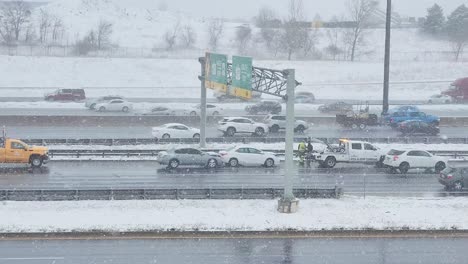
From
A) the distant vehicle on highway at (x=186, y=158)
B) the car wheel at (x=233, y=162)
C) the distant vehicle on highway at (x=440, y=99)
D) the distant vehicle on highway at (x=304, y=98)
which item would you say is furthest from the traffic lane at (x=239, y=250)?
the distant vehicle on highway at (x=440, y=99)

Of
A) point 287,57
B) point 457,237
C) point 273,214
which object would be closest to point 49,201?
point 273,214

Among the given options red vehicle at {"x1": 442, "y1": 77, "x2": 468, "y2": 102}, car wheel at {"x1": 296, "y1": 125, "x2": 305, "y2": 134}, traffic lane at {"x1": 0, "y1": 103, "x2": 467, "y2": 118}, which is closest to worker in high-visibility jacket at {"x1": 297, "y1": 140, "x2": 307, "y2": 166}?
car wheel at {"x1": 296, "y1": 125, "x2": 305, "y2": 134}

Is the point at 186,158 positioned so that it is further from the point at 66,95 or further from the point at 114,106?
the point at 66,95

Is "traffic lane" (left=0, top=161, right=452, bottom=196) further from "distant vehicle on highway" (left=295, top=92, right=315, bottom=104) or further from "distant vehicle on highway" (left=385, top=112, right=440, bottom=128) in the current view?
"distant vehicle on highway" (left=295, top=92, right=315, bottom=104)

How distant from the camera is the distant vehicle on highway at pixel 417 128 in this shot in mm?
41500

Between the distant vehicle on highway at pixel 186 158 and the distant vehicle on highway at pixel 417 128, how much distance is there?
16.2 meters

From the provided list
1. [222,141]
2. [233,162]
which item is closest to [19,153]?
[233,162]

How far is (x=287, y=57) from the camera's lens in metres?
78.6

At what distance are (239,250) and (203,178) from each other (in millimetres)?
9839

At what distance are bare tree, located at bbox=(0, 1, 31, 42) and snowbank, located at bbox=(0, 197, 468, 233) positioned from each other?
60061 millimetres

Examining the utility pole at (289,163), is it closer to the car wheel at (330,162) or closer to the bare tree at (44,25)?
the car wheel at (330,162)

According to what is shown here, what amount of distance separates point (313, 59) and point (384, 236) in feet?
196

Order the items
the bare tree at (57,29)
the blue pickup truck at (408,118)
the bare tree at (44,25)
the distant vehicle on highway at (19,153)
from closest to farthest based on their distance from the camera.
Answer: the distant vehicle on highway at (19,153) → the blue pickup truck at (408,118) → the bare tree at (44,25) → the bare tree at (57,29)

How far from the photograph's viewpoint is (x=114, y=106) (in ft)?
162
